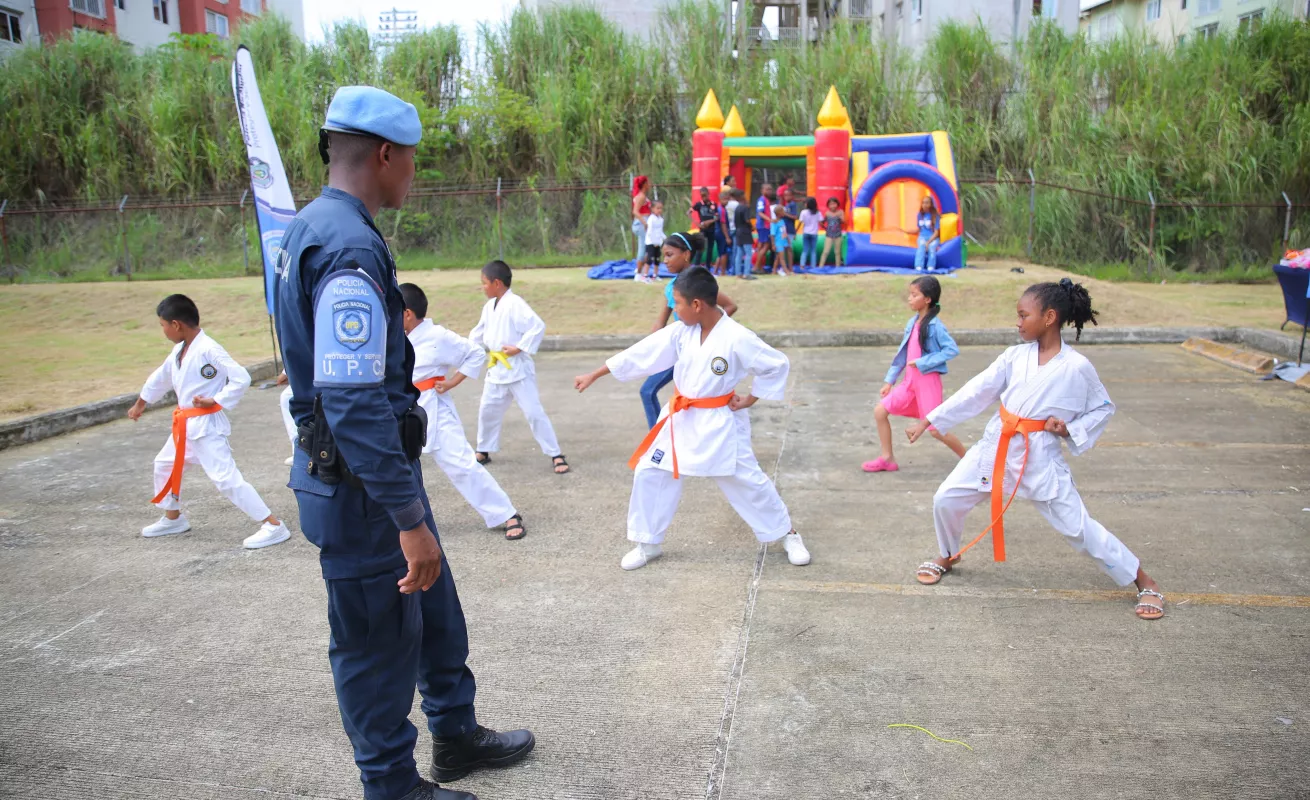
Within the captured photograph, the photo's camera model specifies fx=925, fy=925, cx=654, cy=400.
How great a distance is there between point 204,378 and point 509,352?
2.03 metres

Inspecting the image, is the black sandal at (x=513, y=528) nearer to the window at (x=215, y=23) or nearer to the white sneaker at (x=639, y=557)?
the white sneaker at (x=639, y=557)

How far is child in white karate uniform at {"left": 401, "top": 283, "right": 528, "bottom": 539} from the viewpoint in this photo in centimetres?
525

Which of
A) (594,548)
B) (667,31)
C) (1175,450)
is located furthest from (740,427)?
(667,31)

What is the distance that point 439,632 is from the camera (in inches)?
112

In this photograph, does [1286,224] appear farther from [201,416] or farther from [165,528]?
[165,528]

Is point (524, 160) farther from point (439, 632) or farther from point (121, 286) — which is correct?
point (439, 632)

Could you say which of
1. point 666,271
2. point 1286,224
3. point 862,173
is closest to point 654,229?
point 666,271

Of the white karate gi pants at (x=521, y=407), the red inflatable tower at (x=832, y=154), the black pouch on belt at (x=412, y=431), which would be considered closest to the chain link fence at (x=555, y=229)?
the red inflatable tower at (x=832, y=154)

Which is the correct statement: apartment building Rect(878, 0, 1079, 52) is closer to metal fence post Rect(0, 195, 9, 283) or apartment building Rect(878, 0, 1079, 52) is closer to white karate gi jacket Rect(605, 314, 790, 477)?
metal fence post Rect(0, 195, 9, 283)

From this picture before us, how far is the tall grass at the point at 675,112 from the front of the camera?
18562mm

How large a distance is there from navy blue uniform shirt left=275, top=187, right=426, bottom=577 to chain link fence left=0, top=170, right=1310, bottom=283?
16.8 meters

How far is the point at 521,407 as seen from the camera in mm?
6805

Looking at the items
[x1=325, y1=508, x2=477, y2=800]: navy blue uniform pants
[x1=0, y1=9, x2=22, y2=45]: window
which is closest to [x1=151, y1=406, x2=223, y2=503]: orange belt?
[x1=325, y1=508, x2=477, y2=800]: navy blue uniform pants

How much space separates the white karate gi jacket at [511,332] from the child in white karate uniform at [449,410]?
92 centimetres
